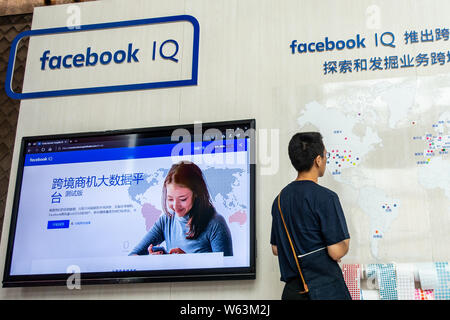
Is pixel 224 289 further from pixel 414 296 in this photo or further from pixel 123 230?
pixel 414 296

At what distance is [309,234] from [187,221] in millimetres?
1067

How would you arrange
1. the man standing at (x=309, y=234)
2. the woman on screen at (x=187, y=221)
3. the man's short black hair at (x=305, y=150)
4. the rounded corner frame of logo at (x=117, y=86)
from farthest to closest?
the rounded corner frame of logo at (x=117, y=86), the woman on screen at (x=187, y=221), the man's short black hair at (x=305, y=150), the man standing at (x=309, y=234)

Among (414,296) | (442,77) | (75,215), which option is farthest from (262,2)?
(414,296)

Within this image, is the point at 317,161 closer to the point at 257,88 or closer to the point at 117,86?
the point at 257,88

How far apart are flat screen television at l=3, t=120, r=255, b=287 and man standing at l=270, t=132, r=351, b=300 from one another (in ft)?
2.35

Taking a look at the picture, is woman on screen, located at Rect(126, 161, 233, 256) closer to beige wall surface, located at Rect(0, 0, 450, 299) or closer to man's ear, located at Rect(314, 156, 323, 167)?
beige wall surface, located at Rect(0, 0, 450, 299)

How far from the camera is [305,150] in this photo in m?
2.43

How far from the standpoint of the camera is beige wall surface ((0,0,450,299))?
3150mm

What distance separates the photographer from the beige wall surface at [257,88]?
10.3 ft

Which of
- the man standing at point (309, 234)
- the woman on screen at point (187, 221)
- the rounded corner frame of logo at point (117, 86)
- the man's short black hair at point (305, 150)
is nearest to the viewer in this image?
the man standing at point (309, 234)

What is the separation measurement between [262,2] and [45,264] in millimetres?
2399

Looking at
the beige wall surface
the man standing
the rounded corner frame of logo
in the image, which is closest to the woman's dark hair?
the beige wall surface

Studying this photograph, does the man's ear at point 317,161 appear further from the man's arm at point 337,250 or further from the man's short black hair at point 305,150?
the man's arm at point 337,250

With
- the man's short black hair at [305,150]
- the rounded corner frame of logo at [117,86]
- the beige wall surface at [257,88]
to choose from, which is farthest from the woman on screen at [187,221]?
the man's short black hair at [305,150]
